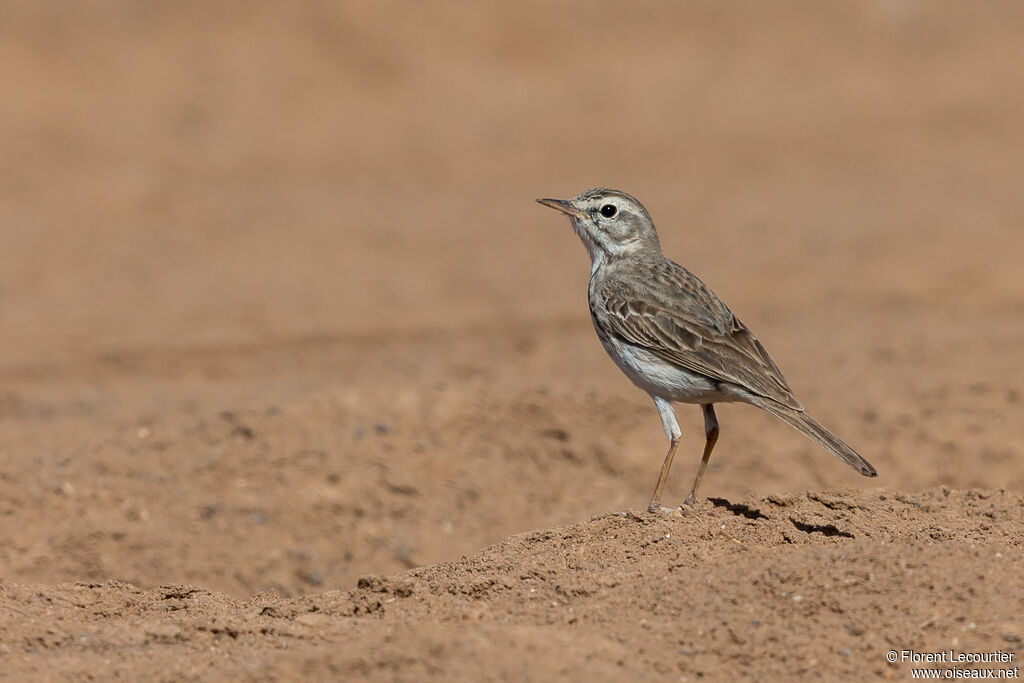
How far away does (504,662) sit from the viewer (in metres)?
5.44

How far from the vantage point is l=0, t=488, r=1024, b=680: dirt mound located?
222 inches

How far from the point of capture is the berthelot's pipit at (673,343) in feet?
26.2

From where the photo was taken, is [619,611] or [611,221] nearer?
[619,611]

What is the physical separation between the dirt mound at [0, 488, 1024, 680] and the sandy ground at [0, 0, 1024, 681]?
0.08 feet

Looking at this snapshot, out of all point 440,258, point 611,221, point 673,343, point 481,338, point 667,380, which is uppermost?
point 440,258

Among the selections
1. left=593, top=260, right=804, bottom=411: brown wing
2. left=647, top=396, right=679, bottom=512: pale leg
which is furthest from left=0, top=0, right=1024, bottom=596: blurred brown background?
left=593, top=260, right=804, bottom=411: brown wing

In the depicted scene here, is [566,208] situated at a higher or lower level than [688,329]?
higher

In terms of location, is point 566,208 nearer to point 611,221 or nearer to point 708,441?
point 611,221

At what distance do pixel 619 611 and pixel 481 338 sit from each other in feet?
32.9

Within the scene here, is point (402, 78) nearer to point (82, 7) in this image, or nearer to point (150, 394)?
point (82, 7)

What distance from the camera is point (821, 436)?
754 cm

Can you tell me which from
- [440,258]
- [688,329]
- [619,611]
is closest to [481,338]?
[440,258]

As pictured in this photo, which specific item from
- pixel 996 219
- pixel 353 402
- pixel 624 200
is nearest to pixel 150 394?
pixel 353 402

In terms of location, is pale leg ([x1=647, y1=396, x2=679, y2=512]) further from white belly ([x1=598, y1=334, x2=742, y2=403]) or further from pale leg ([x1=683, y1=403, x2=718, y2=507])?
pale leg ([x1=683, y1=403, x2=718, y2=507])
